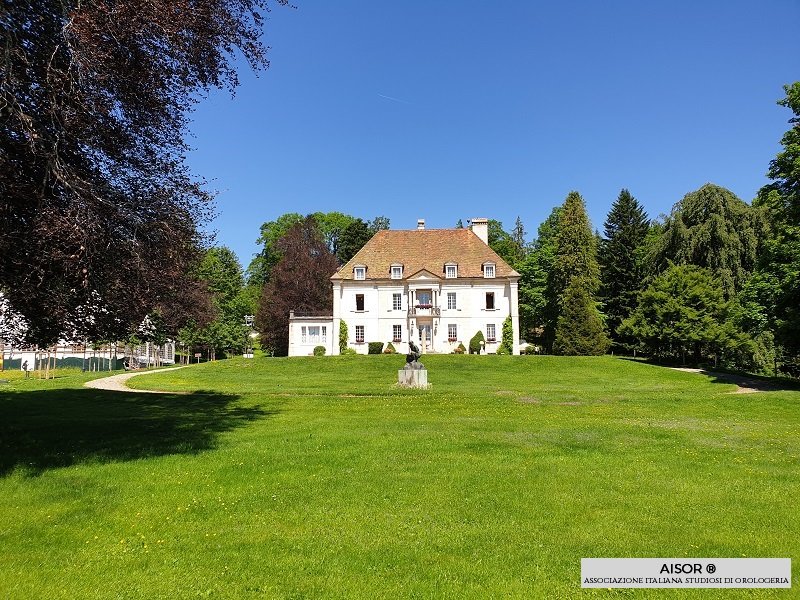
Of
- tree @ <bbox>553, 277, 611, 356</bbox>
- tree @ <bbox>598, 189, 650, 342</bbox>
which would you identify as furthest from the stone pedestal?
tree @ <bbox>598, 189, 650, 342</bbox>

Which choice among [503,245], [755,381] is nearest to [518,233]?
[503,245]

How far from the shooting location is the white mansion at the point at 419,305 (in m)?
46.0

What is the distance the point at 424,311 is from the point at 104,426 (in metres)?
34.8

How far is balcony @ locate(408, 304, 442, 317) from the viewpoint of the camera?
45812 mm

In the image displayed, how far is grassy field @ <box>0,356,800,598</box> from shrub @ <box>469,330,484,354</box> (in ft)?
99.1

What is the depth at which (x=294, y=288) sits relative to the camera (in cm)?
5797

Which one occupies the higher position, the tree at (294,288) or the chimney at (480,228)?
the chimney at (480,228)

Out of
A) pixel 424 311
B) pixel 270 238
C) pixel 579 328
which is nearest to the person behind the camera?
pixel 579 328

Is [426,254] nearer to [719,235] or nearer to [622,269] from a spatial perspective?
[622,269]

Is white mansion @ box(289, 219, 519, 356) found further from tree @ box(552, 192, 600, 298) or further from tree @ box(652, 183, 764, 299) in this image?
tree @ box(652, 183, 764, 299)

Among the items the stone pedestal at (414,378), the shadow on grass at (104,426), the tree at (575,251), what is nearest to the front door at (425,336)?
the tree at (575,251)

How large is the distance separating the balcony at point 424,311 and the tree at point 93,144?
3536 centimetres

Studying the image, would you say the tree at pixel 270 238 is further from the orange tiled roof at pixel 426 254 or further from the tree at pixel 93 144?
the tree at pixel 93 144

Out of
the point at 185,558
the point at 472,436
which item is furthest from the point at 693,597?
the point at 472,436
